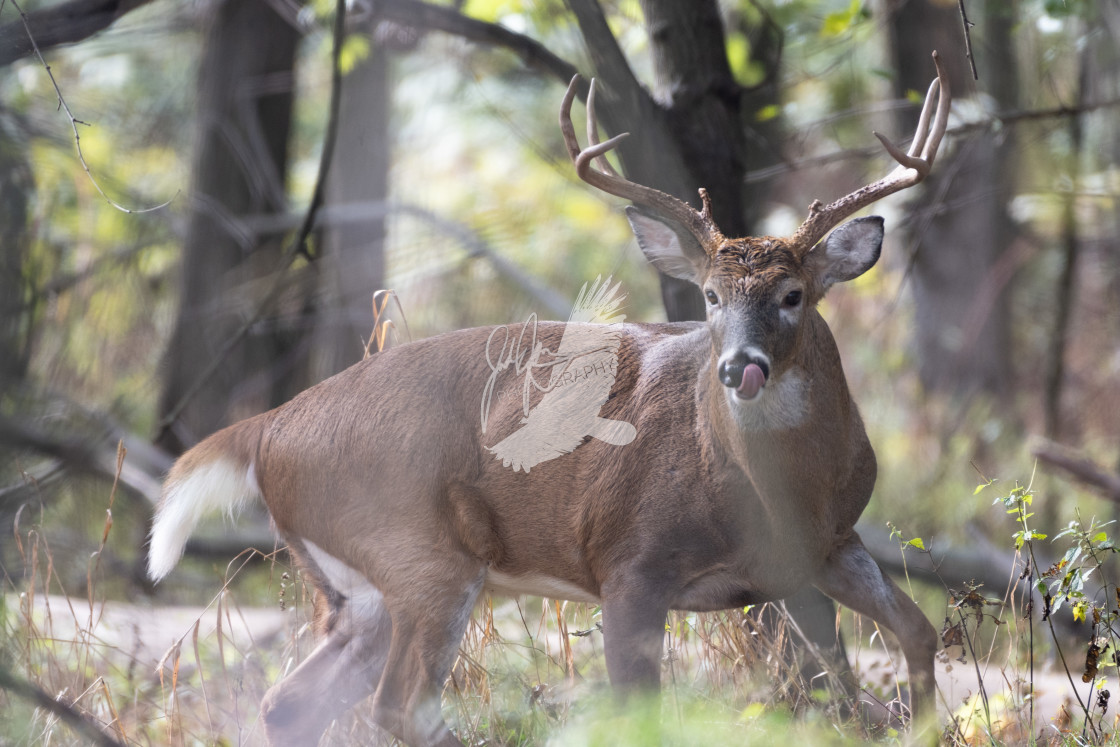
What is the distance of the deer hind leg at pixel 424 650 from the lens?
385 centimetres

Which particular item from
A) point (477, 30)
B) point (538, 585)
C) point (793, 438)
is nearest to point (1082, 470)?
point (793, 438)

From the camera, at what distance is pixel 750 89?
496cm

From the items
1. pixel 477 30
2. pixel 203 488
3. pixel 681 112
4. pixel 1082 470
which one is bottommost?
pixel 203 488

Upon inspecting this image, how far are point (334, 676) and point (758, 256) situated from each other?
6.84ft

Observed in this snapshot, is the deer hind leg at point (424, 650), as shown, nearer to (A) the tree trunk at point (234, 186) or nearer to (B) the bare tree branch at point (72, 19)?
(B) the bare tree branch at point (72, 19)

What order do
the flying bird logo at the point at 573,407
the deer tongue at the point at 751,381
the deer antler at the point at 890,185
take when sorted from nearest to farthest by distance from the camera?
1. the deer tongue at the point at 751,381
2. the deer antler at the point at 890,185
3. the flying bird logo at the point at 573,407

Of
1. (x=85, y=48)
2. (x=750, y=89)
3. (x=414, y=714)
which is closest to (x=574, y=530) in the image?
(x=414, y=714)

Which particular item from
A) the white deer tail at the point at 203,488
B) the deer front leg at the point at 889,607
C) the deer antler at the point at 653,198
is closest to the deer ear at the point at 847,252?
the deer antler at the point at 653,198

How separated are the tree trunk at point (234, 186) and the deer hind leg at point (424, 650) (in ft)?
15.9

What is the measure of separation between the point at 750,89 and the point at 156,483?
3972 millimetres

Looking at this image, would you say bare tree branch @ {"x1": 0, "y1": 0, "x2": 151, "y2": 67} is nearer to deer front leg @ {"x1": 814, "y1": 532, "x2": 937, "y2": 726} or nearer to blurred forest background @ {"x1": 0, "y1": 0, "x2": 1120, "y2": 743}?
blurred forest background @ {"x1": 0, "y1": 0, "x2": 1120, "y2": 743}

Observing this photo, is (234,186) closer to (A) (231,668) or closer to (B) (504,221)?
(B) (504,221)

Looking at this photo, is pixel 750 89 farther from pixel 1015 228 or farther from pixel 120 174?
pixel 120 174

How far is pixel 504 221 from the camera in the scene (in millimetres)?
6918
